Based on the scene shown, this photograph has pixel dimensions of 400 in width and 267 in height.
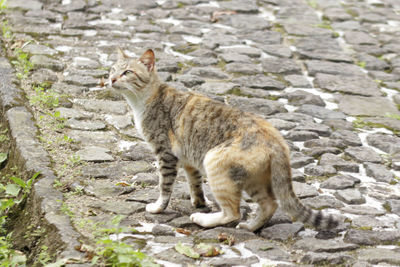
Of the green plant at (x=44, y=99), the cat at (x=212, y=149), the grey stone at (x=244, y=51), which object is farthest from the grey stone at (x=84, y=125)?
the grey stone at (x=244, y=51)

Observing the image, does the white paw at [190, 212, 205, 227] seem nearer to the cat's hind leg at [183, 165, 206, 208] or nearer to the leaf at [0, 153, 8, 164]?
the cat's hind leg at [183, 165, 206, 208]

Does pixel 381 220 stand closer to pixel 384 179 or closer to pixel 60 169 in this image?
pixel 384 179

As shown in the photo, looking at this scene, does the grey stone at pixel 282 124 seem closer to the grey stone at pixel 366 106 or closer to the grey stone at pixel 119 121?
the grey stone at pixel 366 106

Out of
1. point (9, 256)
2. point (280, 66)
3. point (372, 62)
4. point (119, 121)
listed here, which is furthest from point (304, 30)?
point (9, 256)

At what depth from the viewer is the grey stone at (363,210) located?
534cm

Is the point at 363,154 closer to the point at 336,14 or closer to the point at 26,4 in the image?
the point at 336,14

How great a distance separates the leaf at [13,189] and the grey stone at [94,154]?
0.79m

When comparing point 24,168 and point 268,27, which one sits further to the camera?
point 268,27

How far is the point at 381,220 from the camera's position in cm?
520

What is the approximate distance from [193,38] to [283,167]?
5266 mm

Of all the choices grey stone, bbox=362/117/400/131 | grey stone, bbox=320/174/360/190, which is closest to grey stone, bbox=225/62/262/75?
grey stone, bbox=362/117/400/131

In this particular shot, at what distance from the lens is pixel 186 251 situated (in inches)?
177

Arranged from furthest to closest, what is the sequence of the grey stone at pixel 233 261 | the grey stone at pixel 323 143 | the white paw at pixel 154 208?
the grey stone at pixel 323 143
the white paw at pixel 154 208
the grey stone at pixel 233 261

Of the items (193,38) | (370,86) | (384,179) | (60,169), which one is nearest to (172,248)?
(60,169)
